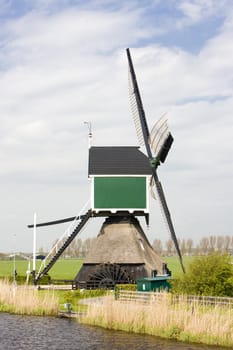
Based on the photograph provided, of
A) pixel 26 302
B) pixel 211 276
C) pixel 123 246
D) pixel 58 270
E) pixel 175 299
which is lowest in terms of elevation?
pixel 26 302

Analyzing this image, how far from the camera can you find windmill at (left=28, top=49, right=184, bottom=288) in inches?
1369

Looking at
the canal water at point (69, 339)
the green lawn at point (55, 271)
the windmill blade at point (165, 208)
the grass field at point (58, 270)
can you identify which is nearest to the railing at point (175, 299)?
the canal water at point (69, 339)

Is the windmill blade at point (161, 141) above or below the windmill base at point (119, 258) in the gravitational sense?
above

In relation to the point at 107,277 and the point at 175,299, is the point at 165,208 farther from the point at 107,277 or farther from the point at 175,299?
the point at 175,299

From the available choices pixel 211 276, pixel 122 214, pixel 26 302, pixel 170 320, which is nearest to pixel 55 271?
pixel 122 214

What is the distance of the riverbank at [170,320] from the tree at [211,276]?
3.37 metres

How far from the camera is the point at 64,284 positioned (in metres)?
41.4

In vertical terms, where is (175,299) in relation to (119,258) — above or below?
below

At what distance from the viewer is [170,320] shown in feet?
67.9

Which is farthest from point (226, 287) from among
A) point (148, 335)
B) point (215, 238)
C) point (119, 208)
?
point (215, 238)

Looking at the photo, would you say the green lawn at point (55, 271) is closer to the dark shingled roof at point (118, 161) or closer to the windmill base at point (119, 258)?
the windmill base at point (119, 258)

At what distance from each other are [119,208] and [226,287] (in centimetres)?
1215

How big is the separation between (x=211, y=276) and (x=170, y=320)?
4.62 m

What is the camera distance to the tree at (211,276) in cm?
2461
